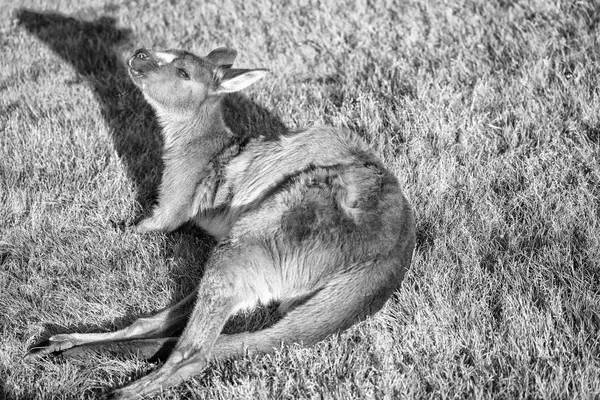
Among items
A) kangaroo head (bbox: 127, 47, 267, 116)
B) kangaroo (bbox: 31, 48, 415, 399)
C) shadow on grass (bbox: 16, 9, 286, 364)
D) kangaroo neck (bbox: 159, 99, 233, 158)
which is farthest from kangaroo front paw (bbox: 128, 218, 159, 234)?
kangaroo head (bbox: 127, 47, 267, 116)

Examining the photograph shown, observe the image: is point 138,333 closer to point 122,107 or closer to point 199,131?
point 199,131

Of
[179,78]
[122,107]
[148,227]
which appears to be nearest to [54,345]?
[148,227]

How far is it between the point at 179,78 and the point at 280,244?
2006mm

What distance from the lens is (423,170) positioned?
5.09 meters

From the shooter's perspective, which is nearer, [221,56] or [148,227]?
[148,227]

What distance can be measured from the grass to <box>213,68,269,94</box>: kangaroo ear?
931 mm

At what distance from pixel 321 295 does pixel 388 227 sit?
56 centimetres

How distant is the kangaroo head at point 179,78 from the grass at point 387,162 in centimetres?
74

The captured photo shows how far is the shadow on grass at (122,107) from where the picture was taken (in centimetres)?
503

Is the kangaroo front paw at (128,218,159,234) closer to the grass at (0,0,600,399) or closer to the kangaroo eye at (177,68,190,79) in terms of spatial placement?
the grass at (0,0,600,399)

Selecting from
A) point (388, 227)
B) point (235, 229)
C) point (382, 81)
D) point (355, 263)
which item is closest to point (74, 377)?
point (235, 229)

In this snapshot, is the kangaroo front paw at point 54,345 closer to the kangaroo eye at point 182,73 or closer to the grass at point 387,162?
the grass at point 387,162

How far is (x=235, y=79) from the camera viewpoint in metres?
5.06

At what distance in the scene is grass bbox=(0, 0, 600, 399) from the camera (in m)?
3.52
